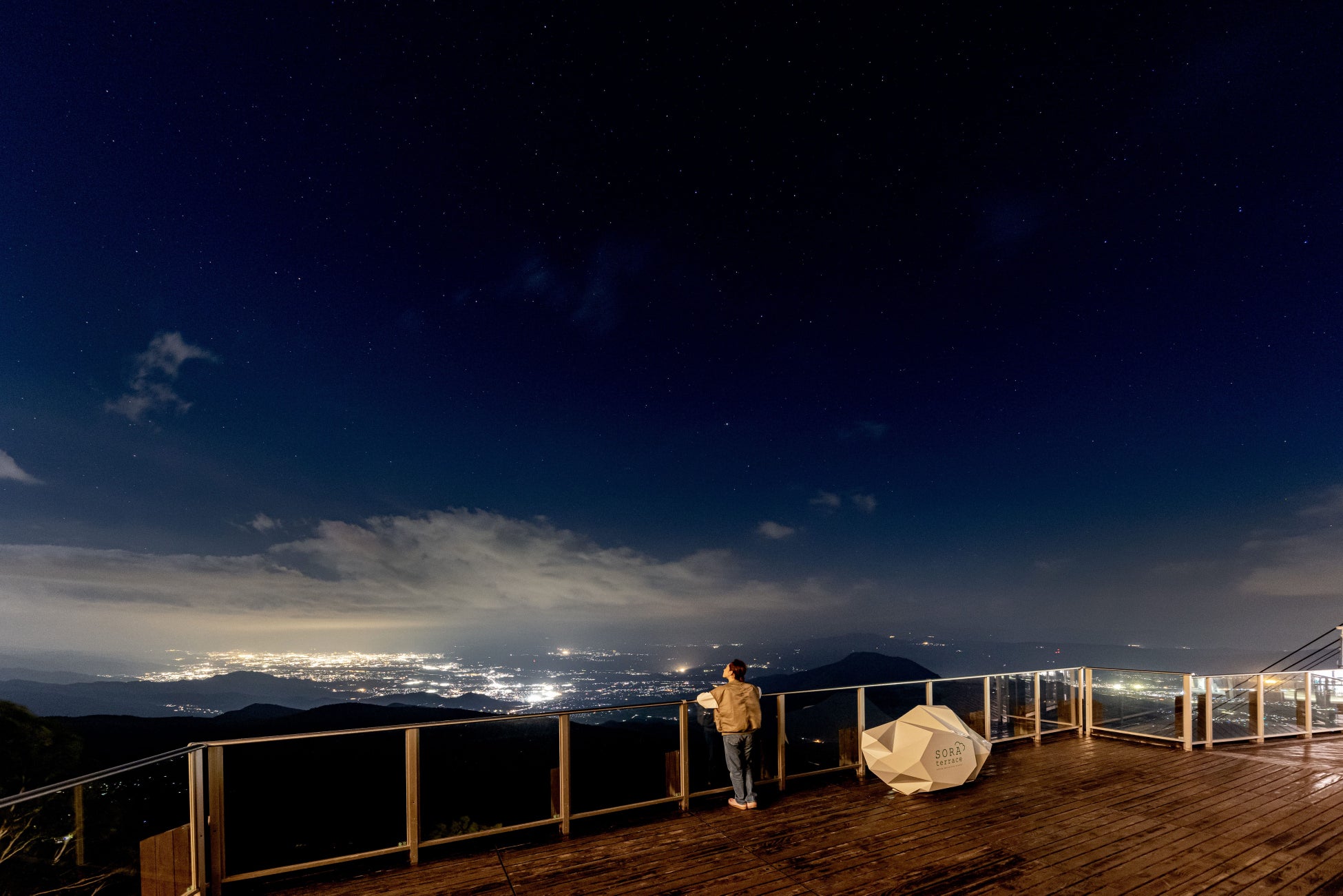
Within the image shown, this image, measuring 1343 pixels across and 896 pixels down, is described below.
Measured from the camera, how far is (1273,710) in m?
9.02

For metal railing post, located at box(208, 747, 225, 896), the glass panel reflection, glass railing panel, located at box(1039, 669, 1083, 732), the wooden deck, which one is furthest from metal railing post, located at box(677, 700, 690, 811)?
the glass panel reflection

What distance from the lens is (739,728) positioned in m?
5.77

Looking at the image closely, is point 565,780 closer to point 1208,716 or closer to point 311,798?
point 1208,716

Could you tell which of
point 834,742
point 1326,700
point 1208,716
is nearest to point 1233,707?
point 1208,716

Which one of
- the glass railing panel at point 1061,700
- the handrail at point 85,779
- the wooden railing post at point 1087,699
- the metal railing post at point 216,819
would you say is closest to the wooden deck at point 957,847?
the metal railing post at point 216,819

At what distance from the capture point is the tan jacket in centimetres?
579

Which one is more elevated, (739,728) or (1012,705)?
(739,728)

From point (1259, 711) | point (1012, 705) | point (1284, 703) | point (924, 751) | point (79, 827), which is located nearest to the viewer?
point (79, 827)

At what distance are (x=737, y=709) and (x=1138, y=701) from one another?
23.5 feet

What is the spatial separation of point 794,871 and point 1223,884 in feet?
9.61

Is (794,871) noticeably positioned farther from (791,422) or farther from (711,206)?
(791,422)

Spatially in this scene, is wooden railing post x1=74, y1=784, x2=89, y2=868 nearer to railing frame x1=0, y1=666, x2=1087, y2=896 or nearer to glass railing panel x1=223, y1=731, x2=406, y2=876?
railing frame x1=0, y1=666, x2=1087, y2=896

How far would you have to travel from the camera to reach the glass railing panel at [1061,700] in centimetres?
895

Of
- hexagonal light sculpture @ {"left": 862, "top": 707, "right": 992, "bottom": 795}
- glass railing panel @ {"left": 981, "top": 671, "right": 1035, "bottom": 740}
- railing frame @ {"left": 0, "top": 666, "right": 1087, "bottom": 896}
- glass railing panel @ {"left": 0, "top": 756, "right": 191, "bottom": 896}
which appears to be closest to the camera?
glass railing panel @ {"left": 0, "top": 756, "right": 191, "bottom": 896}
